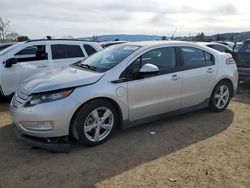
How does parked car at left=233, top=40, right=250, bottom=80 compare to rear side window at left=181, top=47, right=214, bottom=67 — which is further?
parked car at left=233, top=40, right=250, bottom=80

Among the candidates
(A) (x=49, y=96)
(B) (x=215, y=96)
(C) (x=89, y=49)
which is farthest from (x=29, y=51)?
(B) (x=215, y=96)

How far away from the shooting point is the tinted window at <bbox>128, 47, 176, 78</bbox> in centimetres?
513

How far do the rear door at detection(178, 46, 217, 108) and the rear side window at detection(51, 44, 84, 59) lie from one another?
3795 mm

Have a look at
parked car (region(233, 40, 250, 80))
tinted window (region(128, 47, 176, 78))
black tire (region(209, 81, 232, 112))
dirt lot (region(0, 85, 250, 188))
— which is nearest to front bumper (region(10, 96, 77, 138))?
dirt lot (region(0, 85, 250, 188))

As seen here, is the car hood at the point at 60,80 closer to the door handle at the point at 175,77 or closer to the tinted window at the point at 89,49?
the door handle at the point at 175,77

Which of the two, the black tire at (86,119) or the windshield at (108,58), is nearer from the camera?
the black tire at (86,119)

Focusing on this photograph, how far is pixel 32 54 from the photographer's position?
324 inches

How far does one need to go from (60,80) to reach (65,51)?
13.6 feet

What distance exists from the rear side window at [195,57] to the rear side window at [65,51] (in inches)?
148

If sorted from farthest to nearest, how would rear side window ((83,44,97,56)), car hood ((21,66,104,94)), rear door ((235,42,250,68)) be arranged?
1. rear door ((235,42,250,68))
2. rear side window ((83,44,97,56))
3. car hood ((21,66,104,94))

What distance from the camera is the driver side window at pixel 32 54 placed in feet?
26.3

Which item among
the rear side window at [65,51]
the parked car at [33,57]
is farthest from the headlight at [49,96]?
the rear side window at [65,51]

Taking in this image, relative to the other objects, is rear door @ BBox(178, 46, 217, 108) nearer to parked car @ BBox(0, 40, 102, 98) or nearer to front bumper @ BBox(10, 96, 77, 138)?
front bumper @ BBox(10, 96, 77, 138)

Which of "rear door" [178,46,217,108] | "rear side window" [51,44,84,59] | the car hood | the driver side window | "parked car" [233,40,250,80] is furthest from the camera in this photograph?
"parked car" [233,40,250,80]
